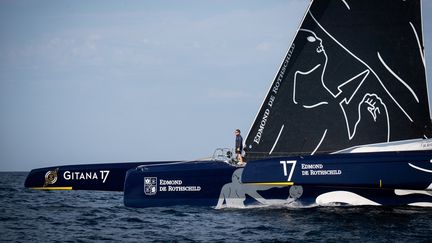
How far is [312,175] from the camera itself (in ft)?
41.5

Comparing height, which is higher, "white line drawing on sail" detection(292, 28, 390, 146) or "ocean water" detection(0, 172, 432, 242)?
"white line drawing on sail" detection(292, 28, 390, 146)

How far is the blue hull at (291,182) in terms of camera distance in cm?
1225

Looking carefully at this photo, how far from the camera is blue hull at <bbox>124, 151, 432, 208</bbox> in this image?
12.2m

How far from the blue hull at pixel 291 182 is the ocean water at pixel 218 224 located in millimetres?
342

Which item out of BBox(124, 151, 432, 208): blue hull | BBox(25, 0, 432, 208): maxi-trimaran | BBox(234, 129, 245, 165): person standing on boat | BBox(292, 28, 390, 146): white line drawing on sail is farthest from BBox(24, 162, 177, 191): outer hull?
BBox(292, 28, 390, 146): white line drawing on sail

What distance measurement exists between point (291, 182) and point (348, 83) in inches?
115

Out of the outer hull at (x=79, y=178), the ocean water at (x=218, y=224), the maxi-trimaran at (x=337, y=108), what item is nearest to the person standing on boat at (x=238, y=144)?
the maxi-trimaran at (x=337, y=108)

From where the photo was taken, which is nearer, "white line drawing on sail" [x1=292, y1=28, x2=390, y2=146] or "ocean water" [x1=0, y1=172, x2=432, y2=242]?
"ocean water" [x1=0, y1=172, x2=432, y2=242]

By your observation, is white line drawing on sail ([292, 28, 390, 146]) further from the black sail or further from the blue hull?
the blue hull

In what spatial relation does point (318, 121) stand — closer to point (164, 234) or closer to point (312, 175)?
point (312, 175)

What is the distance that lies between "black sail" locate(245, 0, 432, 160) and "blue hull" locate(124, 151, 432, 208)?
102cm

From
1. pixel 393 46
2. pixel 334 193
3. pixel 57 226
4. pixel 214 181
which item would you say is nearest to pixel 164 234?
pixel 57 226

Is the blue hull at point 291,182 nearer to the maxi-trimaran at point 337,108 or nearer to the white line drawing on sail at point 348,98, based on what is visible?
the maxi-trimaran at point 337,108

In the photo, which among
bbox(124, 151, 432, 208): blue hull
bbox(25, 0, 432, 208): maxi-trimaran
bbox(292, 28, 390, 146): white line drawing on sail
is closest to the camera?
bbox(124, 151, 432, 208): blue hull
